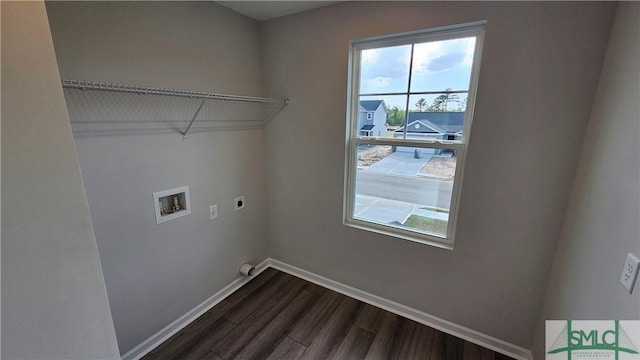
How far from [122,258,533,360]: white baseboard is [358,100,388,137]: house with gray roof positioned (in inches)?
54.1

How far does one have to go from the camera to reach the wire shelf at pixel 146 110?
129cm

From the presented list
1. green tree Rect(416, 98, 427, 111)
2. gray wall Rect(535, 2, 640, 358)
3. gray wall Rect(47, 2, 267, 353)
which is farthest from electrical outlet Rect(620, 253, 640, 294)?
gray wall Rect(47, 2, 267, 353)

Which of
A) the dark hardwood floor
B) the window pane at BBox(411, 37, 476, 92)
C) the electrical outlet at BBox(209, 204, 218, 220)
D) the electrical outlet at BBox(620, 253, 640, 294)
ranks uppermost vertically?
the window pane at BBox(411, 37, 476, 92)

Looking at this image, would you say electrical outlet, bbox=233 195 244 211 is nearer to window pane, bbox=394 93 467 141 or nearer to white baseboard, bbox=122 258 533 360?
white baseboard, bbox=122 258 533 360

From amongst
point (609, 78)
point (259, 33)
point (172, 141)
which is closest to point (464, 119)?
point (609, 78)

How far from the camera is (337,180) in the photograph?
7.08 ft

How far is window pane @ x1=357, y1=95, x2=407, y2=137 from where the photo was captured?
1.89 meters

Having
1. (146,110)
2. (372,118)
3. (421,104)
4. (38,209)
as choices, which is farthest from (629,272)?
(146,110)

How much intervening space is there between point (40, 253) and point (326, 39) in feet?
6.42

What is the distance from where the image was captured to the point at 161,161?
1.67 m

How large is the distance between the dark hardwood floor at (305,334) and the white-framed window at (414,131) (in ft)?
2.28

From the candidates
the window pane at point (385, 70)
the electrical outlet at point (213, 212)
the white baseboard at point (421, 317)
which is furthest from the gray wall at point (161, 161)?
the window pane at point (385, 70)

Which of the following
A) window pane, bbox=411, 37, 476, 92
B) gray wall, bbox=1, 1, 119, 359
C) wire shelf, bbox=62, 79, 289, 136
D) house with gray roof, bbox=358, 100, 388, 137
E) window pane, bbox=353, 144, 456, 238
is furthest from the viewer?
house with gray roof, bbox=358, 100, 388, 137

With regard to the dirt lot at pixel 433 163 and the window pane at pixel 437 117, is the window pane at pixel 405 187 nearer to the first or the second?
the dirt lot at pixel 433 163
